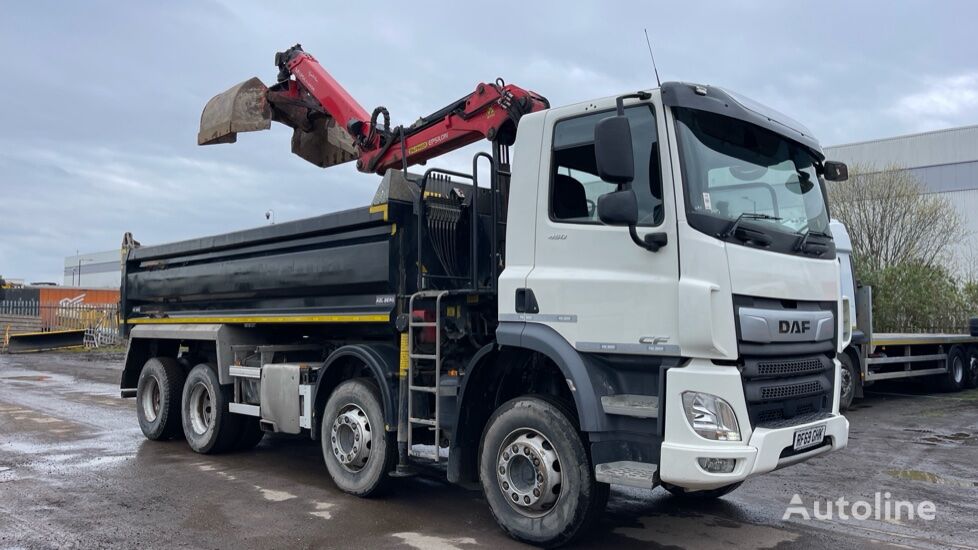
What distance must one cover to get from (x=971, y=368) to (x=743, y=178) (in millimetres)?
15522

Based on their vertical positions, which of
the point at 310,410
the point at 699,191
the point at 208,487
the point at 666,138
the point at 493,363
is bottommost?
the point at 208,487

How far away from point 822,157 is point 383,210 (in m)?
3.51

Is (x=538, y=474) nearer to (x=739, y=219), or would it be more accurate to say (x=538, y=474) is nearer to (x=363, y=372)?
(x=739, y=219)

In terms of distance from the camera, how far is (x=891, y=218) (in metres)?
25.7

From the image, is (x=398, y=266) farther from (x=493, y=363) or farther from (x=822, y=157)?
(x=822, y=157)

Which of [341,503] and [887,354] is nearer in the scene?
[341,503]

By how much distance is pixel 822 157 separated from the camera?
6.16 m

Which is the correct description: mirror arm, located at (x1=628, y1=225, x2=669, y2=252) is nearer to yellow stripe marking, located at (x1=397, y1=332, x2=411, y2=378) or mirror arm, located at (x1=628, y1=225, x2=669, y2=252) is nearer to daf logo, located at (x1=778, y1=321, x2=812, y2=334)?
daf logo, located at (x1=778, y1=321, x2=812, y2=334)

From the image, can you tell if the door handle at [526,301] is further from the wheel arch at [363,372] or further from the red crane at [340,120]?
the red crane at [340,120]

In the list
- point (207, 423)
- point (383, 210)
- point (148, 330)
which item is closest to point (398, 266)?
point (383, 210)

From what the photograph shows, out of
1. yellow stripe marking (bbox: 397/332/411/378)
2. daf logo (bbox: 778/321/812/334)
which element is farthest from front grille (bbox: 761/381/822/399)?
yellow stripe marking (bbox: 397/332/411/378)

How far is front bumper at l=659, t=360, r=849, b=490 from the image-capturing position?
4578mm

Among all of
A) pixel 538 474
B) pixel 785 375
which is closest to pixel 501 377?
pixel 538 474

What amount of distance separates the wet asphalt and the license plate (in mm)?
860
